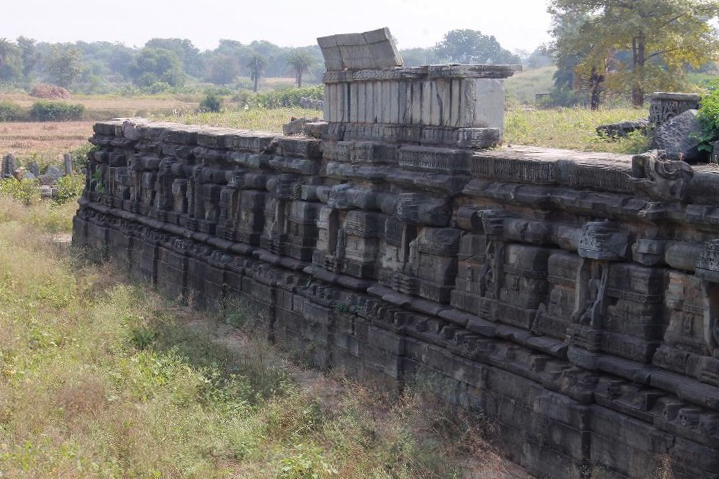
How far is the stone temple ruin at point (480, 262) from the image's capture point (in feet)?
23.1

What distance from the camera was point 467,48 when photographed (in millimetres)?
84312

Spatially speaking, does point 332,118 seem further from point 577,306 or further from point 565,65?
point 565,65

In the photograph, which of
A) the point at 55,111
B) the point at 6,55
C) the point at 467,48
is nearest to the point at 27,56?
the point at 6,55

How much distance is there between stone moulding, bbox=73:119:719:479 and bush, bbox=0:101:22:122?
40960 mm

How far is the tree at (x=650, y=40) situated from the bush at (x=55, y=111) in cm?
3934

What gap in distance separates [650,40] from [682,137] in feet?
24.3

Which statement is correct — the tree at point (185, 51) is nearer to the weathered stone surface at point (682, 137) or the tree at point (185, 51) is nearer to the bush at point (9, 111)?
the bush at point (9, 111)

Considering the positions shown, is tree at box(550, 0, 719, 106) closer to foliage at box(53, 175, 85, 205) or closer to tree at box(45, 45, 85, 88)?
foliage at box(53, 175, 85, 205)

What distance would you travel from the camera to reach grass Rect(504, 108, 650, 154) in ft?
32.5

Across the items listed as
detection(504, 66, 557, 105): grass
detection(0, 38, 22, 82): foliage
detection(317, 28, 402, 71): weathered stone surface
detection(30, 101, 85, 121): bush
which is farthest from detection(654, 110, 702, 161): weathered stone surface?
detection(0, 38, 22, 82): foliage

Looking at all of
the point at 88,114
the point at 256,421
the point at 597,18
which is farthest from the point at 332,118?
the point at 88,114

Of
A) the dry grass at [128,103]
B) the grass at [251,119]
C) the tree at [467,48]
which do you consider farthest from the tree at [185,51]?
the grass at [251,119]

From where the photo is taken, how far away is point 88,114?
53.3m

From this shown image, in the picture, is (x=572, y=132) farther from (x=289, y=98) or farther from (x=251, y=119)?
(x=289, y=98)
